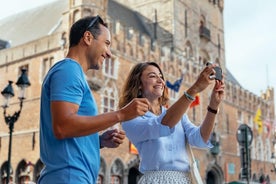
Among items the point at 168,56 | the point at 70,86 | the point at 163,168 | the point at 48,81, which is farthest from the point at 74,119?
the point at 168,56

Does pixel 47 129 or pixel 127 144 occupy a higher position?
pixel 127 144

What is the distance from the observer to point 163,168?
2.38 meters

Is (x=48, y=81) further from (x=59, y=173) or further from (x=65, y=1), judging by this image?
(x=65, y=1)

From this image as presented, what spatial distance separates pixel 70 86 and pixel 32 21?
73.2ft

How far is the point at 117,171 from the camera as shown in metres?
17.1

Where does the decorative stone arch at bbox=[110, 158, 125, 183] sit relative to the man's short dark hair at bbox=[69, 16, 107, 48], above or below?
below

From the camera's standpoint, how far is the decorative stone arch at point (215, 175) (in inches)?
947

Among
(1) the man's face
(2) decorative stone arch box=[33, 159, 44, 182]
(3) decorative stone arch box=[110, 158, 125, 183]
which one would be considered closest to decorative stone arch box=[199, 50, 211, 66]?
(3) decorative stone arch box=[110, 158, 125, 183]

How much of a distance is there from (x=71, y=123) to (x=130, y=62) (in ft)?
56.5

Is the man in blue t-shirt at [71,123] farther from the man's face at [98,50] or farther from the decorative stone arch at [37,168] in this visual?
the decorative stone arch at [37,168]

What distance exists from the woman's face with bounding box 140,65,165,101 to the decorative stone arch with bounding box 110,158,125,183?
47.8ft

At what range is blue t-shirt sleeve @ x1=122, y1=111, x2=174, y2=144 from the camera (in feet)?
7.27

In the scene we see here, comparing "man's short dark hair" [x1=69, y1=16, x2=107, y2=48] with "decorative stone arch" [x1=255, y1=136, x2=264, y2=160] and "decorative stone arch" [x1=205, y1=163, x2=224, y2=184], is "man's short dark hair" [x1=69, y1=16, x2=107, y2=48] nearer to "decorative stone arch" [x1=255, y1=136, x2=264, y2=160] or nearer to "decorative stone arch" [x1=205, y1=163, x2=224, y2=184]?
"decorative stone arch" [x1=205, y1=163, x2=224, y2=184]

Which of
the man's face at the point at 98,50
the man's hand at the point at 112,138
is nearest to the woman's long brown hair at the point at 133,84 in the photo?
the man's hand at the point at 112,138
